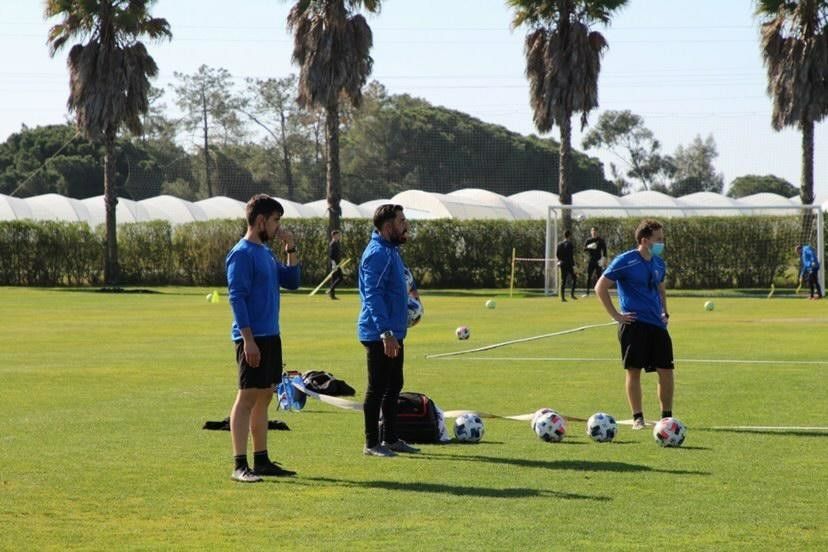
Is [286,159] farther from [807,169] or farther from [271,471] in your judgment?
[271,471]

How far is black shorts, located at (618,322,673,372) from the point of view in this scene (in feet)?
42.2

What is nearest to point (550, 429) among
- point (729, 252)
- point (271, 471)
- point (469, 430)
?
point (469, 430)

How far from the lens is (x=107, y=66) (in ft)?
175

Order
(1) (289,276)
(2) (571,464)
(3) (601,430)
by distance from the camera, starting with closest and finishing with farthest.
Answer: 1. (1) (289,276)
2. (2) (571,464)
3. (3) (601,430)

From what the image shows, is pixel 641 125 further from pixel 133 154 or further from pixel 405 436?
pixel 405 436

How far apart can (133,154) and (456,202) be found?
35.1 m

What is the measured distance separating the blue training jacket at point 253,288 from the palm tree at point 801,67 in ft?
140

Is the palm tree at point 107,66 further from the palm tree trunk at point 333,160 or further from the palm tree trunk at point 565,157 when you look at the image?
the palm tree trunk at point 565,157

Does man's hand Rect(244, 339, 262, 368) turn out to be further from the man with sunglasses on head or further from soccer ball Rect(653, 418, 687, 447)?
the man with sunglasses on head

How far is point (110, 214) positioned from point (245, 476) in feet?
145

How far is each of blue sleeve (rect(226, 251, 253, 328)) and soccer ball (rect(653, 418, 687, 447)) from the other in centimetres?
383

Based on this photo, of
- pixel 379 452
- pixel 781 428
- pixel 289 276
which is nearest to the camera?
pixel 289 276

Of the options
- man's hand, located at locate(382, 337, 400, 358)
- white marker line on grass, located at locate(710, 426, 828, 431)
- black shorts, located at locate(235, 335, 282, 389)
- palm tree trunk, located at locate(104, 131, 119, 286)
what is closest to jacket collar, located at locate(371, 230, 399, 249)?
man's hand, located at locate(382, 337, 400, 358)

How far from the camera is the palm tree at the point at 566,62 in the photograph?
5103 cm
